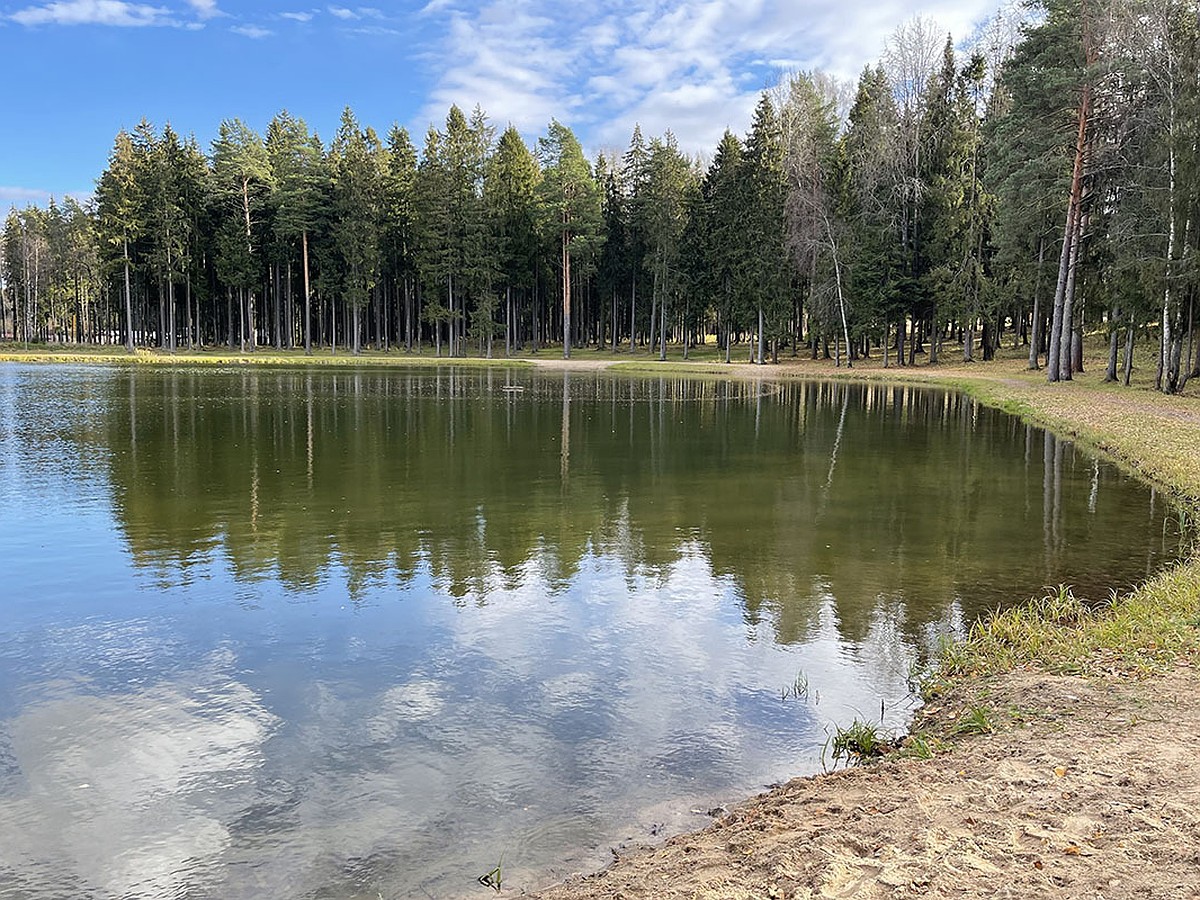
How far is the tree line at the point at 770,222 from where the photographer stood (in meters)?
29.7

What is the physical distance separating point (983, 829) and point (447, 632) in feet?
14.7

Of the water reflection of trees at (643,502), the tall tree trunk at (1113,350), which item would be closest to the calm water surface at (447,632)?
the water reflection of trees at (643,502)

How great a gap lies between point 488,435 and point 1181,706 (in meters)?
16.4

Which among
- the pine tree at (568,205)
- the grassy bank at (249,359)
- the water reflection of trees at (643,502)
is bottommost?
the water reflection of trees at (643,502)

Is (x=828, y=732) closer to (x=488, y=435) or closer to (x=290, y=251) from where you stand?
(x=488, y=435)

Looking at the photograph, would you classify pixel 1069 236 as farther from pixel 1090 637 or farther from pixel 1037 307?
pixel 1090 637

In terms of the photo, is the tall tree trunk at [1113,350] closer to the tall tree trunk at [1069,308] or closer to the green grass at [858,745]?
the tall tree trunk at [1069,308]

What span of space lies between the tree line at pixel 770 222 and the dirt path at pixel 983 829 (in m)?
26.8

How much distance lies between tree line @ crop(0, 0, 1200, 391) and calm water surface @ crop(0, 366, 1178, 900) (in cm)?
1890

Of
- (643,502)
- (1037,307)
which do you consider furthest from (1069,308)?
(643,502)

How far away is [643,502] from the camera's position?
12805 millimetres

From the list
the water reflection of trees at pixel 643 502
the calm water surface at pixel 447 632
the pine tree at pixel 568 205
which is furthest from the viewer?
the pine tree at pixel 568 205

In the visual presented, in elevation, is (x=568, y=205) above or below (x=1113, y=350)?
above

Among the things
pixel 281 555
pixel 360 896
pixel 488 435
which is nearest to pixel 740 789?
pixel 360 896
